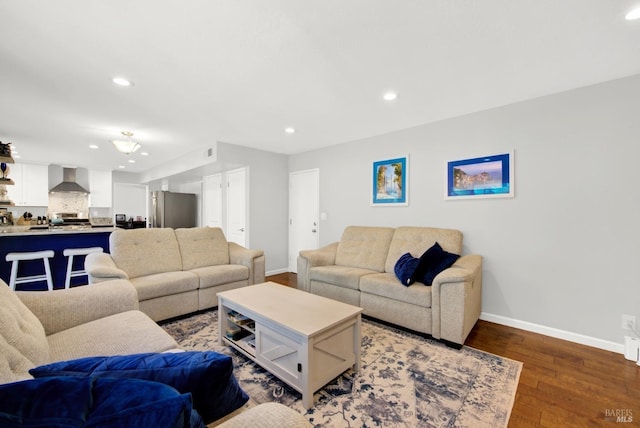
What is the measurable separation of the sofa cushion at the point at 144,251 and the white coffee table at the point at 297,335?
1.34m

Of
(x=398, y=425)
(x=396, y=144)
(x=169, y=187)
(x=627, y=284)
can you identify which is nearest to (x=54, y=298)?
(x=398, y=425)

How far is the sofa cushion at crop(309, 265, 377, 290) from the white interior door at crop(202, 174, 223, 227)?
2902 millimetres

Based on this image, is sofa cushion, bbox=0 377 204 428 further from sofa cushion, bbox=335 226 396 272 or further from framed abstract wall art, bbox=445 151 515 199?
framed abstract wall art, bbox=445 151 515 199

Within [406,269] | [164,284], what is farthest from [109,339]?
[406,269]

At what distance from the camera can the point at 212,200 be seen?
5742mm

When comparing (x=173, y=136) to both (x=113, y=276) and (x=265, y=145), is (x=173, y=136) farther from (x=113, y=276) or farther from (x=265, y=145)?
(x=113, y=276)

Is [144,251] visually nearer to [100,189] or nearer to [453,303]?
[453,303]

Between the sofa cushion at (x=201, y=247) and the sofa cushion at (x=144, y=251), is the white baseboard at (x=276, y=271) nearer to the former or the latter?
the sofa cushion at (x=201, y=247)

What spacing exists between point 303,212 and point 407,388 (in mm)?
3447

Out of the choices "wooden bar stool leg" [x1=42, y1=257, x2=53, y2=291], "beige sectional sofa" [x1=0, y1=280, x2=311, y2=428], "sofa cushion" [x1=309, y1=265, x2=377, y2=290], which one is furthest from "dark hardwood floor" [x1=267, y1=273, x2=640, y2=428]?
"wooden bar stool leg" [x1=42, y1=257, x2=53, y2=291]

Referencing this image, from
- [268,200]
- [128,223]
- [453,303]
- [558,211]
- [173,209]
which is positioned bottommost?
[453,303]

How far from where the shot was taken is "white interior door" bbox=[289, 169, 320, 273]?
186 inches

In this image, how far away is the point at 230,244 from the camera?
3.94 metres

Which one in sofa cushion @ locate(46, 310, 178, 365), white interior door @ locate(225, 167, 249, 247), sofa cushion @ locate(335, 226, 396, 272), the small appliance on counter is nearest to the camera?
sofa cushion @ locate(46, 310, 178, 365)
